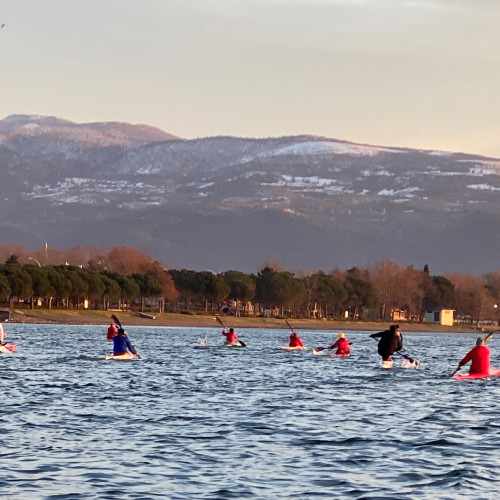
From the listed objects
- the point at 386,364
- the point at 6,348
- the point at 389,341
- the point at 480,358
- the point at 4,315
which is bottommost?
the point at 6,348

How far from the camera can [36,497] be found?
25.7 metres

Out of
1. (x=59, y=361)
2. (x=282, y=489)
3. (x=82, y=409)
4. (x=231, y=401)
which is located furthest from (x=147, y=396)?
(x=59, y=361)

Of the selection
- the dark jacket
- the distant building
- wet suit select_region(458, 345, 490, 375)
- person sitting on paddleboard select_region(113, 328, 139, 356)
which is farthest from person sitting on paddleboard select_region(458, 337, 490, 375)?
the distant building

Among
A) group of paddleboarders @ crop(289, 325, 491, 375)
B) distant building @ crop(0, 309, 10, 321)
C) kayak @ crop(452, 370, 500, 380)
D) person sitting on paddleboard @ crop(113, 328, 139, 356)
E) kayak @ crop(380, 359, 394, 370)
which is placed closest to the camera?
group of paddleboarders @ crop(289, 325, 491, 375)

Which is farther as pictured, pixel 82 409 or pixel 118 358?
pixel 118 358

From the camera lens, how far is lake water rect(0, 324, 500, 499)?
90.4 feet

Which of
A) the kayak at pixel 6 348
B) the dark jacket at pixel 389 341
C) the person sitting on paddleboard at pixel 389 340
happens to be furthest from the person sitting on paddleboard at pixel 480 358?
the kayak at pixel 6 348

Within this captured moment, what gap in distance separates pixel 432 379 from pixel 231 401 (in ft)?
64.9

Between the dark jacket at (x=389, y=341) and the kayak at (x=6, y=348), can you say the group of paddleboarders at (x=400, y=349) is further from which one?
the kayak at (x=6, y=348)

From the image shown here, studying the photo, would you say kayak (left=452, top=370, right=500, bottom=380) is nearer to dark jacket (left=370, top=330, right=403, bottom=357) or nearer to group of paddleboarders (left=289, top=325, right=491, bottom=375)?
group of paddleboarders (left=289, top=325, right=491, bottom=375)

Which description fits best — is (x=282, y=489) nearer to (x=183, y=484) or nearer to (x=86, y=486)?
(x=183, y=484)

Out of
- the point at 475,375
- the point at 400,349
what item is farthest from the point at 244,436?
the point at 400,349

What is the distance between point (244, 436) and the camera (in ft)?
118

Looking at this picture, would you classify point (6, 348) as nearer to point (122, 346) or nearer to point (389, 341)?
point (122, 346)
